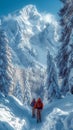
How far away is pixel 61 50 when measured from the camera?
35812 mm

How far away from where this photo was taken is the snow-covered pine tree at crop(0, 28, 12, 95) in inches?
1919

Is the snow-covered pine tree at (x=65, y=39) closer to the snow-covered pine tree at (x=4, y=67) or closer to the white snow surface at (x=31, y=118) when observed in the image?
the white snow surface at (x=31, y=118)

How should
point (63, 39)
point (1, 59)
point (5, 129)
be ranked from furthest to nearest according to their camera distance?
point (1, 59)
point (63, 39)
point (5, 129)

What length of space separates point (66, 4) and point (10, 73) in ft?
72.2

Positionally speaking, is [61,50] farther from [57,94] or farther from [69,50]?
[57,94]

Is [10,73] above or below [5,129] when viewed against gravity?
above

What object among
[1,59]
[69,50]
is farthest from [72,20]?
[1,59]

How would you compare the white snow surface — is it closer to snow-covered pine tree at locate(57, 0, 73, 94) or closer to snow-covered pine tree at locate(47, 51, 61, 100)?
snow-covered pine tree at locate(57, 0, 73, 94)

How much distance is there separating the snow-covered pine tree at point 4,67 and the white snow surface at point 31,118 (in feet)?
56.6

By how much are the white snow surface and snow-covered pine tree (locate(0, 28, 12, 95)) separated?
17.2 m

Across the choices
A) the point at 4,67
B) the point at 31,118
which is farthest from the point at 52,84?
the point at 31,118

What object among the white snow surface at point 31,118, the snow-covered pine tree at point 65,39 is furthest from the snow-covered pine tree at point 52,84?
the white snow surface at point 31,118

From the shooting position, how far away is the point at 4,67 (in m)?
49.7

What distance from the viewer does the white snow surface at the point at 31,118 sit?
18253 mm
